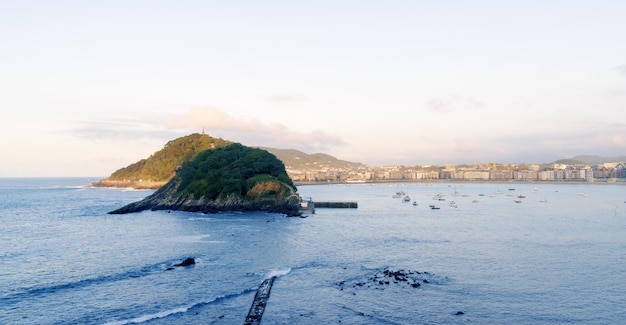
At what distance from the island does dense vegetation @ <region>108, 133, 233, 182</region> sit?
228 feet

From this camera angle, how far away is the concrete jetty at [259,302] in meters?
23.4

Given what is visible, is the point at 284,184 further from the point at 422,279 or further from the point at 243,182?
the point at 422,279

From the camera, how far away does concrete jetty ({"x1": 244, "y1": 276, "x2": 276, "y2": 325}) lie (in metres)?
23.4

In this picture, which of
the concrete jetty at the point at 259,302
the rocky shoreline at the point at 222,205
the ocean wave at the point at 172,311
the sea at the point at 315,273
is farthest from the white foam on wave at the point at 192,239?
the rocky shoreline at the point at 222,205

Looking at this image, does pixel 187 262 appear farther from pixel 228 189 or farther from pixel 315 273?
pixel 228 189

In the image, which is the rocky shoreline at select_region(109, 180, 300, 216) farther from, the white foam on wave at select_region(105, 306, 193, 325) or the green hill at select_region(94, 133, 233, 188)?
the green hill at select_region(94, 133, 233, 188)

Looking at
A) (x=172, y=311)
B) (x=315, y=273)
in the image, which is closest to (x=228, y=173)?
(x=315, y=273)

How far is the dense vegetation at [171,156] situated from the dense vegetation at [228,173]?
65.9 metres

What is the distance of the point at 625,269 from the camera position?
3497 cm

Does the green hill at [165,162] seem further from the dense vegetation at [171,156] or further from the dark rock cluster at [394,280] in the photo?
the dark rock cluster at [394,280]

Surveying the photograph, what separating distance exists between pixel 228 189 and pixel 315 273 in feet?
174

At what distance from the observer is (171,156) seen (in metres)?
174

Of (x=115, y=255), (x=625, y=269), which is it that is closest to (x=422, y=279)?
(x=625, y=269)

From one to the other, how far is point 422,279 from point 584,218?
178 ft
